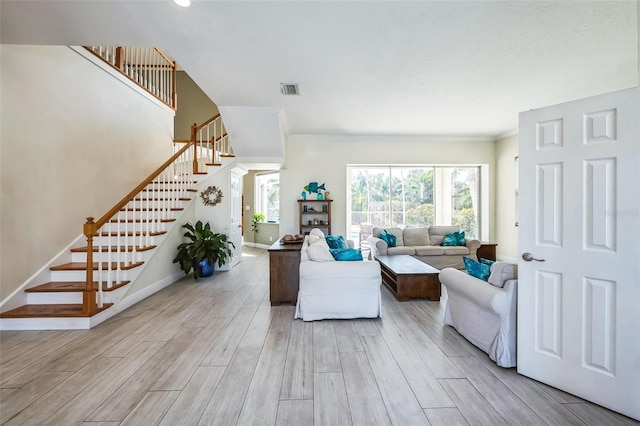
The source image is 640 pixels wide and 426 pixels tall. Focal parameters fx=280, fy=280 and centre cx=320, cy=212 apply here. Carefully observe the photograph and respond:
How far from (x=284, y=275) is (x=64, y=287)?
2.59 meters

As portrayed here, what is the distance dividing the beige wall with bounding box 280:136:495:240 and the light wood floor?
372 cm

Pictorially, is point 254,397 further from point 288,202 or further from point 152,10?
point 288,202

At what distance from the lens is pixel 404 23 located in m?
2.47

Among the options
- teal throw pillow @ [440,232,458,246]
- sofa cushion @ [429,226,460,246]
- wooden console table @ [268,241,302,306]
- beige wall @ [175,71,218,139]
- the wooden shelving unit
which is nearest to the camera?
wooden console table @ [268,241,302,306]

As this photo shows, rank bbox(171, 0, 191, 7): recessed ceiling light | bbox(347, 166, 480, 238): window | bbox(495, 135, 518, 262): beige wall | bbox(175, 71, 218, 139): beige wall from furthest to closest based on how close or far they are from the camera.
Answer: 1. bbox(175, 71, 218, 139): beige wall
2. bbox(347, 166, 480, 238): window
3. bbox(495, 135, 518, 262): beige wall
4. bbox(171, 0, 191, 7): recessed ceiling light

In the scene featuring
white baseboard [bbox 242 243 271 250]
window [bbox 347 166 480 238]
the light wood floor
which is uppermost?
window [bbox 347 166 480 238]

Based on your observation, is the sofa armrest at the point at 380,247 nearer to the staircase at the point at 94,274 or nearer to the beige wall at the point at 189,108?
the staircase at the point at 94,274

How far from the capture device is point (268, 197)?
926 cm

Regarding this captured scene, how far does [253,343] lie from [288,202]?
425 centimetres

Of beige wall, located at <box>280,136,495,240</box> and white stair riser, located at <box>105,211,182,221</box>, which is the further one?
beige wall, located at <box>280,136,495,240</box>

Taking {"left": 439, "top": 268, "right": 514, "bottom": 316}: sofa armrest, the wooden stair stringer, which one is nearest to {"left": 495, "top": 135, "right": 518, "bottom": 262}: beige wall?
{"left": 439, "top": 268, "right": 514, "bottom": 316}: sofa armrest

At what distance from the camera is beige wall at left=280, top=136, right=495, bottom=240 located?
666cm

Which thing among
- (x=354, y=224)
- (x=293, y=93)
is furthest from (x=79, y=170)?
(x=354, y=224)

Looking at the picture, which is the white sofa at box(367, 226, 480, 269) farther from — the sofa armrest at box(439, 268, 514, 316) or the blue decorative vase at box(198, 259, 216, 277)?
the blue decorative vase at box(198, 259, 216, 277)
